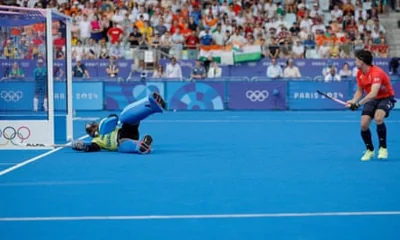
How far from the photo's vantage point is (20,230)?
7133 millimetres

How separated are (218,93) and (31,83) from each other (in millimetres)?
8805

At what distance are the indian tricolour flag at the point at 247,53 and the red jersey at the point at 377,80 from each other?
16899 millimetres

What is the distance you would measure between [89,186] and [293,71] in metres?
20.0

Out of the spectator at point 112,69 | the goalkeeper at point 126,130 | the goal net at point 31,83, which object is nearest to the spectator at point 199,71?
the spectator at point 112,69

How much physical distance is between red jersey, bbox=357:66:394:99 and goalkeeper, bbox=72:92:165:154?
3481mm

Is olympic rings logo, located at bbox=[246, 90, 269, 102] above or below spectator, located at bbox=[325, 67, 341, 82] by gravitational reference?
A: below

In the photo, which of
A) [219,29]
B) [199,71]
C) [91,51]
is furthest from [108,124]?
[219,29]

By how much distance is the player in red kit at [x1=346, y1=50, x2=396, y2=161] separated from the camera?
1271 cm

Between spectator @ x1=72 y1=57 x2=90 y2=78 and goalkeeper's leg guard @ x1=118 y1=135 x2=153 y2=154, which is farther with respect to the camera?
spectator @ x1=72 y1=57 x2=90 y2=78

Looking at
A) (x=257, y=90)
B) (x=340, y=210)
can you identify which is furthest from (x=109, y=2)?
(x=340, y=210)

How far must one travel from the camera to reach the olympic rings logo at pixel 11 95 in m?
20.5

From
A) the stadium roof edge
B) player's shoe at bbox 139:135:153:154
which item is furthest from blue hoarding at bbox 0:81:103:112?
player's shoe at bbox 139:135:153:154

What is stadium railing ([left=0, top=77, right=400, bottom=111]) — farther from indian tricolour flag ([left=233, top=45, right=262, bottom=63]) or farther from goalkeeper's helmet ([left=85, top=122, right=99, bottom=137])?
goalkeeper's helmet ([left=85, top=122, right=99, bottom=137])

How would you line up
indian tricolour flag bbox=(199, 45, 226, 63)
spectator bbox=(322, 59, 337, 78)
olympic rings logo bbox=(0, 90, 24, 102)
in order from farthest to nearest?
1. indian tricolour flag bbox=(199, 45, 226, 63)
2. spectator bbox=(322, 59, 337, 78)
3. olympic rings logo bbox=(0, 90, 24, 102)
